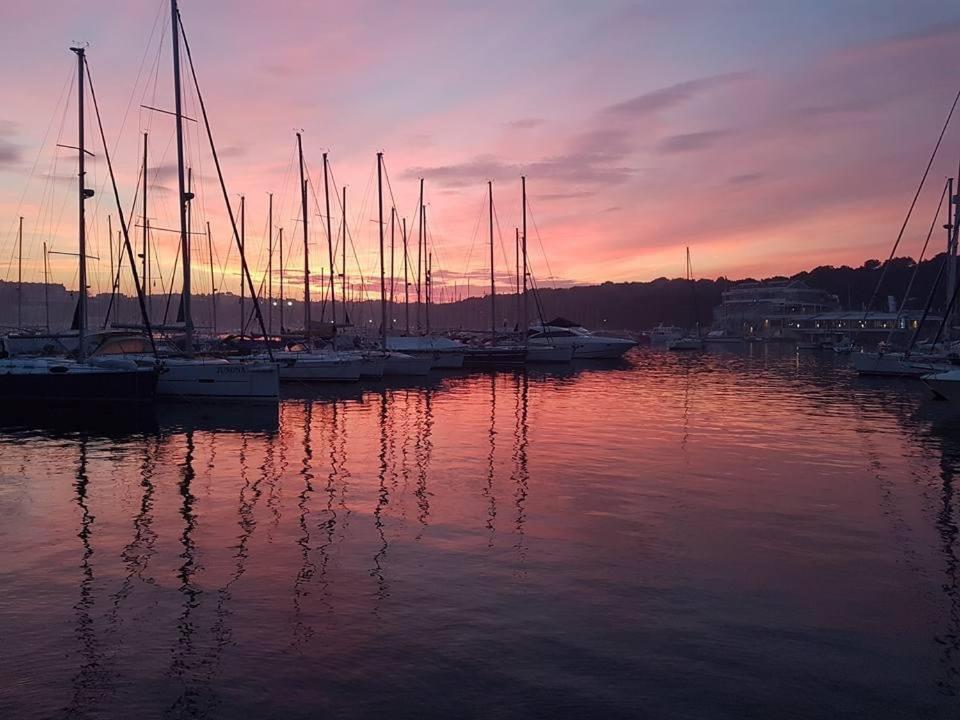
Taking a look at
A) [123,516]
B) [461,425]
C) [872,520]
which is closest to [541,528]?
[872,520]

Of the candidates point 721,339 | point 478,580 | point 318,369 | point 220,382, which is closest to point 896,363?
point 318,369

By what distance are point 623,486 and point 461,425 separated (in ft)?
36.1

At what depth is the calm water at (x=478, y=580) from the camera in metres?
6.98

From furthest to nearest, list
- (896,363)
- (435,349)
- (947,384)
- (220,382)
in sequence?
(435,349)
(896,363)
(947,384)
(220,382)

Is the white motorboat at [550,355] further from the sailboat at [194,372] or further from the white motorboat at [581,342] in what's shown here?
the sailboat at [194,372]

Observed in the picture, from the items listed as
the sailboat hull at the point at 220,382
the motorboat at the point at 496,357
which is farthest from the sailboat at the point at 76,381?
the motorboat at the point at 496,357

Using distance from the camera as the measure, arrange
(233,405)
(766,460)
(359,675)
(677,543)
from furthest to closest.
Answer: (233,405) < (766,460) < (677,543) < (359,675)

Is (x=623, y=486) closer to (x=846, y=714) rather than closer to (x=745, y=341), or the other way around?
(x=846, y=714)

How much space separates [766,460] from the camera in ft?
64.5

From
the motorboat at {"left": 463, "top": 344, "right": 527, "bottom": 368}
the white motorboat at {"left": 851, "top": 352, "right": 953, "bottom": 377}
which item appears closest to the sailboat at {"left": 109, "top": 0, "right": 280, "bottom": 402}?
the motorboat at {"left": 463, "top": 344, "right": 527, "bottom": 368}

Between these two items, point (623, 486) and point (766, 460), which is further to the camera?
point (766, 460)

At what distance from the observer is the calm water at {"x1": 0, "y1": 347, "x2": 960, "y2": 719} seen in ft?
22.9

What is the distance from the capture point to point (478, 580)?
10.1 metres

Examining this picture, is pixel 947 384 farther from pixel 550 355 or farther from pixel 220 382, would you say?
pixel 550 355
